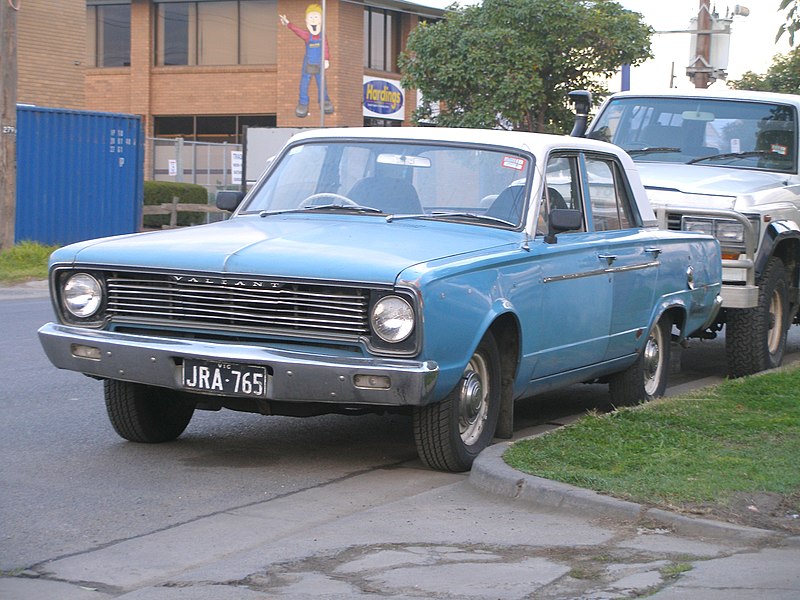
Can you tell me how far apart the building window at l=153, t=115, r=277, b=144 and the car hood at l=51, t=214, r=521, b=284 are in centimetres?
3843

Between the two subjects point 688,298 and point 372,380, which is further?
point 688,298

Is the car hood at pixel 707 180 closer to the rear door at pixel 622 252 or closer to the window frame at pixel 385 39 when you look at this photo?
the rear door at pixel 622 252

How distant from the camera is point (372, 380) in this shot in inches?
241

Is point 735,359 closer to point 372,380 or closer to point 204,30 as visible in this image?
point 372,380

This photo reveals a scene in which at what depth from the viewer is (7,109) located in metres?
20.1

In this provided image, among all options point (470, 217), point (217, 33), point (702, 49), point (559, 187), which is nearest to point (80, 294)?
point (470, 217)

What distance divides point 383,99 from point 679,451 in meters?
39.6

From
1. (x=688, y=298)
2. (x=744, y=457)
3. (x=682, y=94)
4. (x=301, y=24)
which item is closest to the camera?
(x=744, y=457)

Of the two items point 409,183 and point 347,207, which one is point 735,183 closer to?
point 409,183

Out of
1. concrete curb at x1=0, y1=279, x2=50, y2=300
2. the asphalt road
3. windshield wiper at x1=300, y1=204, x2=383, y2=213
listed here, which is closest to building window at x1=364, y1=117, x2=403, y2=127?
concrete curb at x1=0, y1=279, x2=50, y2=300

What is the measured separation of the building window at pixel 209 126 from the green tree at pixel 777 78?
50.6 feet

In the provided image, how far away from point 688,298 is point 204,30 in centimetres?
3835

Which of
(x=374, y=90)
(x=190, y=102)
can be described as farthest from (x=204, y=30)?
(x=374, y=90)

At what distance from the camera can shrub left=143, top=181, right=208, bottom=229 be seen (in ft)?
106
